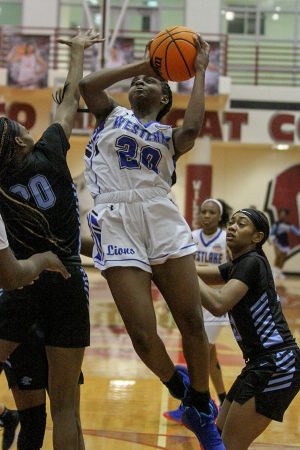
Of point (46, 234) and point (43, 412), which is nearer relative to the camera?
point (46, 234)

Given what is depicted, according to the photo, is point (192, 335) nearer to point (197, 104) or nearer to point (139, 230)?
point (139, 230)

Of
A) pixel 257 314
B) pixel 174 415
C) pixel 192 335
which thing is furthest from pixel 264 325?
pixel 174 415

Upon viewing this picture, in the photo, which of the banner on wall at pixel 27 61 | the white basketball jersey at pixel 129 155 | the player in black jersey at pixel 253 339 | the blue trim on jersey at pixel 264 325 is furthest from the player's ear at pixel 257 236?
the banner on wall at pixel 27 61

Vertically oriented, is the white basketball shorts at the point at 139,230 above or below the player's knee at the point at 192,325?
above

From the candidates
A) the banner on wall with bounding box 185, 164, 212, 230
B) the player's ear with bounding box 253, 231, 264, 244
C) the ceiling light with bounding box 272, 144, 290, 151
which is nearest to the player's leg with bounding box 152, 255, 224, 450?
the player's ear with bounding box 253, 231, 264, 244

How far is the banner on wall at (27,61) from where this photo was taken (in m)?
20.5

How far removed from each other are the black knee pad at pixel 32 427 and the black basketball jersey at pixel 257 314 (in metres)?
1.29

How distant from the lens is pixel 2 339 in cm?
418

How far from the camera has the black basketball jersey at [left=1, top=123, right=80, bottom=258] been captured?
13.2 ft

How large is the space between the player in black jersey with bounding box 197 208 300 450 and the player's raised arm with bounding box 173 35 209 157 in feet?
2.35

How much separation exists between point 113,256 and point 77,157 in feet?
64.8

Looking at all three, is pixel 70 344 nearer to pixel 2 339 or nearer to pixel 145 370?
pixel 2 339

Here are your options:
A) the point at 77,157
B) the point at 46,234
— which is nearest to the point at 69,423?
the point at 46,234

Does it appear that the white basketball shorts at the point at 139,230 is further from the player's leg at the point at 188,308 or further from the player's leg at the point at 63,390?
the player's leg at the point at 63,390
